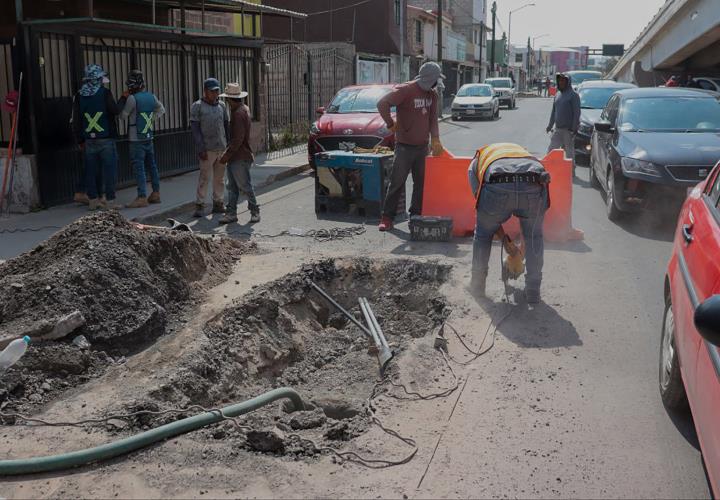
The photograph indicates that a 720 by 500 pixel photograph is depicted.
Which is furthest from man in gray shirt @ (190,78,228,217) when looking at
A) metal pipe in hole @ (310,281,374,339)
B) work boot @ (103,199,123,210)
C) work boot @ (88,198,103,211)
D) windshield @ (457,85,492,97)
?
windshield @ (457,85,492,97)

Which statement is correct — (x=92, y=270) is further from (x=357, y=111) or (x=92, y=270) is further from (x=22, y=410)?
(x=357, y=111)

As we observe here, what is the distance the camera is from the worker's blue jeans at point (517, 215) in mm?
6555

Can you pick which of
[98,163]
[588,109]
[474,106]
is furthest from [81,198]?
[474,106]

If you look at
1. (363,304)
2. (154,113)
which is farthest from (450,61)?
(363,304)

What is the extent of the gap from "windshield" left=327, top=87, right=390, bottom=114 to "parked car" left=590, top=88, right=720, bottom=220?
5.13 m

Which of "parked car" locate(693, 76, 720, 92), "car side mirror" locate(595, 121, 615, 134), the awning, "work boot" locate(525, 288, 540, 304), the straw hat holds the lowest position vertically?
"work boot" locate(525, 288, 540, 304)

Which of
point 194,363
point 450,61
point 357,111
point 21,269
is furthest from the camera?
point 450,61

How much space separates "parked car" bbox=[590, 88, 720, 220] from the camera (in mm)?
9828

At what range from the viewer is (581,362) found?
5.63 m

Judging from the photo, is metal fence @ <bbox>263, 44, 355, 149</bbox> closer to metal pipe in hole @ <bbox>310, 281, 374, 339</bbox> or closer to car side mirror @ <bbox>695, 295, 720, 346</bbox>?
metal pipe in hole @ <bbox>310, 281, 374, 339</bbox>

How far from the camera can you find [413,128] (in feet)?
32.0

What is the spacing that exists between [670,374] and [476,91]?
108ft

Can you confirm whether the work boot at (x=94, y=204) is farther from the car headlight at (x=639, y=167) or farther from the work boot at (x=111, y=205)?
the car headlight at (x=639, y=167)

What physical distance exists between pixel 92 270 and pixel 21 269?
90cm
